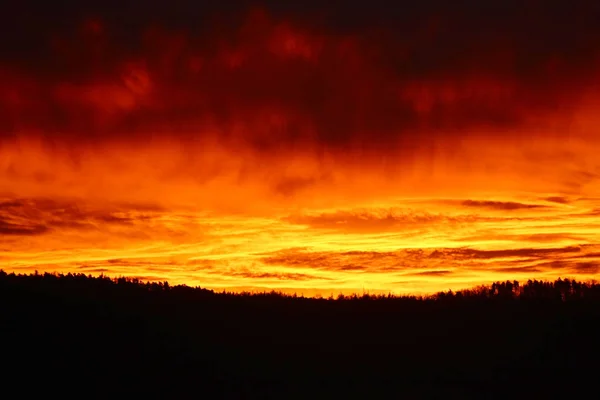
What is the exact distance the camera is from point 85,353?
1833 centimetres

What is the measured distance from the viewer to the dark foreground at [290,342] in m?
17.4

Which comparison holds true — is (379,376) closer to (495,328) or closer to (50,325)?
(495,328)

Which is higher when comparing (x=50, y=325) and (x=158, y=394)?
(x=50, y=325)

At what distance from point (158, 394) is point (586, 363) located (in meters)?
8.02

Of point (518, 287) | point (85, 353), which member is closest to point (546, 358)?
point (518, 287)

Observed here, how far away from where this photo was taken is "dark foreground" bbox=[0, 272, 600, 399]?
17.4 metres

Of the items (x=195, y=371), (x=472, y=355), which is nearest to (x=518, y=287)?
(x=472, y=355)

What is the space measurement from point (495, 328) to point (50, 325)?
9.25 m

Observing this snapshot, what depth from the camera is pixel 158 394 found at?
16.8m

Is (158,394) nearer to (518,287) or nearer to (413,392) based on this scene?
(413,392)

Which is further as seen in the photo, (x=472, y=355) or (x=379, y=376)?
(x=472, y=355)

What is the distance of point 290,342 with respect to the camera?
2050cm

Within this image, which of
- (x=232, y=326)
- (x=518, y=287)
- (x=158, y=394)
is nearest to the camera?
(x=158, y=394)

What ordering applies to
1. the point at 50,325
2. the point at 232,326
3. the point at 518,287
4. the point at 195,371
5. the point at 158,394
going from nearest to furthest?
the point at 158,394 < the point at 195,371 < the point at 50,325 < the point at 232,326 < the point at 518,287
